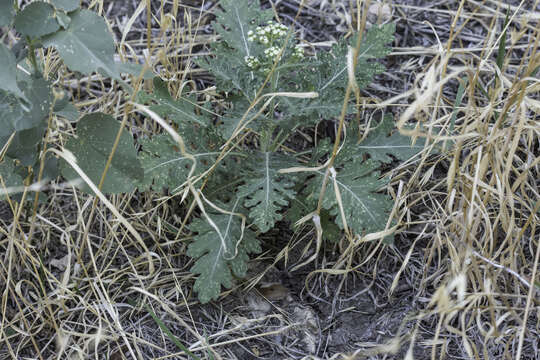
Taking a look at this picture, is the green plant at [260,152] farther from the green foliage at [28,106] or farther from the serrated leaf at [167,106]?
the green foliage at [28,106]

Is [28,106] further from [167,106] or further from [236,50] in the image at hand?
[236,50]

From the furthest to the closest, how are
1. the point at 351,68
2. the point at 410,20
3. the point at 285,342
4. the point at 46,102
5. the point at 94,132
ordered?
the point at 410,20, the point at 285,342, the point at 94,132, the point at 46,102, the point at 351,68

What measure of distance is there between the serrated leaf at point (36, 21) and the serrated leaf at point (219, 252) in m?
0.67

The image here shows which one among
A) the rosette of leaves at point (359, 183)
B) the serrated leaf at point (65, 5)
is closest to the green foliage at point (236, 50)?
the rosette of leaves at point (359, 183)

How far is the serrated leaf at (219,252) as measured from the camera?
1646 millimetres

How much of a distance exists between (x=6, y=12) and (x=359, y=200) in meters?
1.01

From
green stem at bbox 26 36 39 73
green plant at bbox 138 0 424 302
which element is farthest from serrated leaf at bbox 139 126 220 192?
green stem at bbox 26 36 39 73

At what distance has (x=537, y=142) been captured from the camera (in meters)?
2.00

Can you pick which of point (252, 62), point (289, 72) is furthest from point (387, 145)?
point (252, 62)

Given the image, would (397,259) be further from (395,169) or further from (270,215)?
(270,215)

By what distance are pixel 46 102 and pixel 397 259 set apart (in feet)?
3.71

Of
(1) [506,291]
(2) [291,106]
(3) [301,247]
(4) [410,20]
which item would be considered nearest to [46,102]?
(2) [291,106]

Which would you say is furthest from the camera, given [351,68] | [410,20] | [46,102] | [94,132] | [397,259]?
[410,20]

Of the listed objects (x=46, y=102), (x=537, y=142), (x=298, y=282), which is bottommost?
(x=298, y=282)
